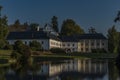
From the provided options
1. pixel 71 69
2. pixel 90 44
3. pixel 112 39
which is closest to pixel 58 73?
pixel 71 69

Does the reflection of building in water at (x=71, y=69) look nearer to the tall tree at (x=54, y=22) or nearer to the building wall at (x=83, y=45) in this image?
the building wall at (x=83, y=45)

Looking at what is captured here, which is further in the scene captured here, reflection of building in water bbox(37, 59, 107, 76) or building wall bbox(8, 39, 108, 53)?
building wall bbox(8, 39, 108, 53)

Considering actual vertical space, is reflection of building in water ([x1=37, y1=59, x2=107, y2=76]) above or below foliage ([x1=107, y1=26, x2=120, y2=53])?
below

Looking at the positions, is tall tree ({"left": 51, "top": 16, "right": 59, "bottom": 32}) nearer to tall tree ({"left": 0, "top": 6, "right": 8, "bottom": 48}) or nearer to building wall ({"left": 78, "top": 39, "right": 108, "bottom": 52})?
building wall ({"left": 78, "top": 39, "right": 108, "bottom": 52})

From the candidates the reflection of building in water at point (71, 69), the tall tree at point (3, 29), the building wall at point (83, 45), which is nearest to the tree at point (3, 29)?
the tall tree at point (3, 29)

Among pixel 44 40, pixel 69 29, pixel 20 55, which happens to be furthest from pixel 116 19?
pixel 69 29

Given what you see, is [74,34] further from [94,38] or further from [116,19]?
[116,19]

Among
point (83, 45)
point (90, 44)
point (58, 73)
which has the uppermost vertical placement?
point (90, 44)

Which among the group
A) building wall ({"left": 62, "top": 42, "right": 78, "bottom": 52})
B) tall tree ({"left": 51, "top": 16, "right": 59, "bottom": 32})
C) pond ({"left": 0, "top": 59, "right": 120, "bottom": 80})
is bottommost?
pond ({"left": 0, "top": 59, "right": 120, "bottom": 80})

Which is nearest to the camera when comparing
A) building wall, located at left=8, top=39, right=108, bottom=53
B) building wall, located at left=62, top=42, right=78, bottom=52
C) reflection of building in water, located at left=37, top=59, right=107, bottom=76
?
reflection of building in water, located at left=37, top=59, right=107, bottom=76

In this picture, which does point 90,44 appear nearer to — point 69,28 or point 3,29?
point 69,28

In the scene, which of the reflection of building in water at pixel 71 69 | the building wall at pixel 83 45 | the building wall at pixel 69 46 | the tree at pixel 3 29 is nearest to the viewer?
the reflection of building in water at pixel 71 69

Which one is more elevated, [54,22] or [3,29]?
[54,22]

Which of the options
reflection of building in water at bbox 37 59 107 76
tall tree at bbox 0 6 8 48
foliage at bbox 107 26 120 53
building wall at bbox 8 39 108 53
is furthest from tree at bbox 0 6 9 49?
foliage at bbox 107 26 120 53
